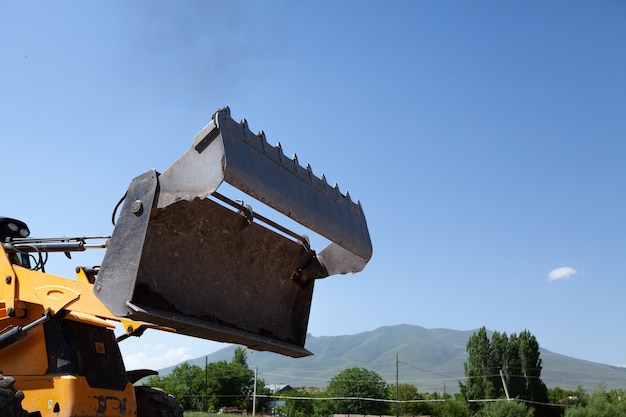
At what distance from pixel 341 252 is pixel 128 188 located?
234 cm

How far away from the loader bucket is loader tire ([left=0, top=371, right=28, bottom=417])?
2.71 ft

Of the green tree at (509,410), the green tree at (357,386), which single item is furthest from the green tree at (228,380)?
the green tree at (509,410)

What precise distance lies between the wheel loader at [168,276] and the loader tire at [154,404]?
10 millimetres

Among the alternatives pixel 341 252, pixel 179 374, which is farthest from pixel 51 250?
pixel 179 374

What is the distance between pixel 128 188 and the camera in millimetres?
5234

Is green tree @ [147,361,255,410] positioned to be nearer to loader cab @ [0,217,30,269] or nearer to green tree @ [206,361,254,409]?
green tree @ [206,361,254,409]

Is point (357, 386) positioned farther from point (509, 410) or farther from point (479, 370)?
point (509, 410)

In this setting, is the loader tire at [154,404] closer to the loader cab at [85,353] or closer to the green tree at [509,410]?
the loader cab at [85,353]

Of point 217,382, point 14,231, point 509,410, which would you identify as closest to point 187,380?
point 217,382

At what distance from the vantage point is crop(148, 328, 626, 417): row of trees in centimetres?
4488

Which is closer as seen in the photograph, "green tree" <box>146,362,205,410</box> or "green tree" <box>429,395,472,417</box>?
"green tree" <box>429,395,472,417</box>

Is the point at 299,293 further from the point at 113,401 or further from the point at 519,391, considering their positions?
the point at 519,391

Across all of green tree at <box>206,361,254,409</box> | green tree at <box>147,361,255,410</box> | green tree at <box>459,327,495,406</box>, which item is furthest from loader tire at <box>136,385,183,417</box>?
green tree at <box>206,361,254,409</box>

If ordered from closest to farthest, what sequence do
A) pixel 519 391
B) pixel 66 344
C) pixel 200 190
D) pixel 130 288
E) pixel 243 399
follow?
pixel 200 190 < pixel 130 288 < pixel 66 344 < pixel 519 391 < pixel 243 399
